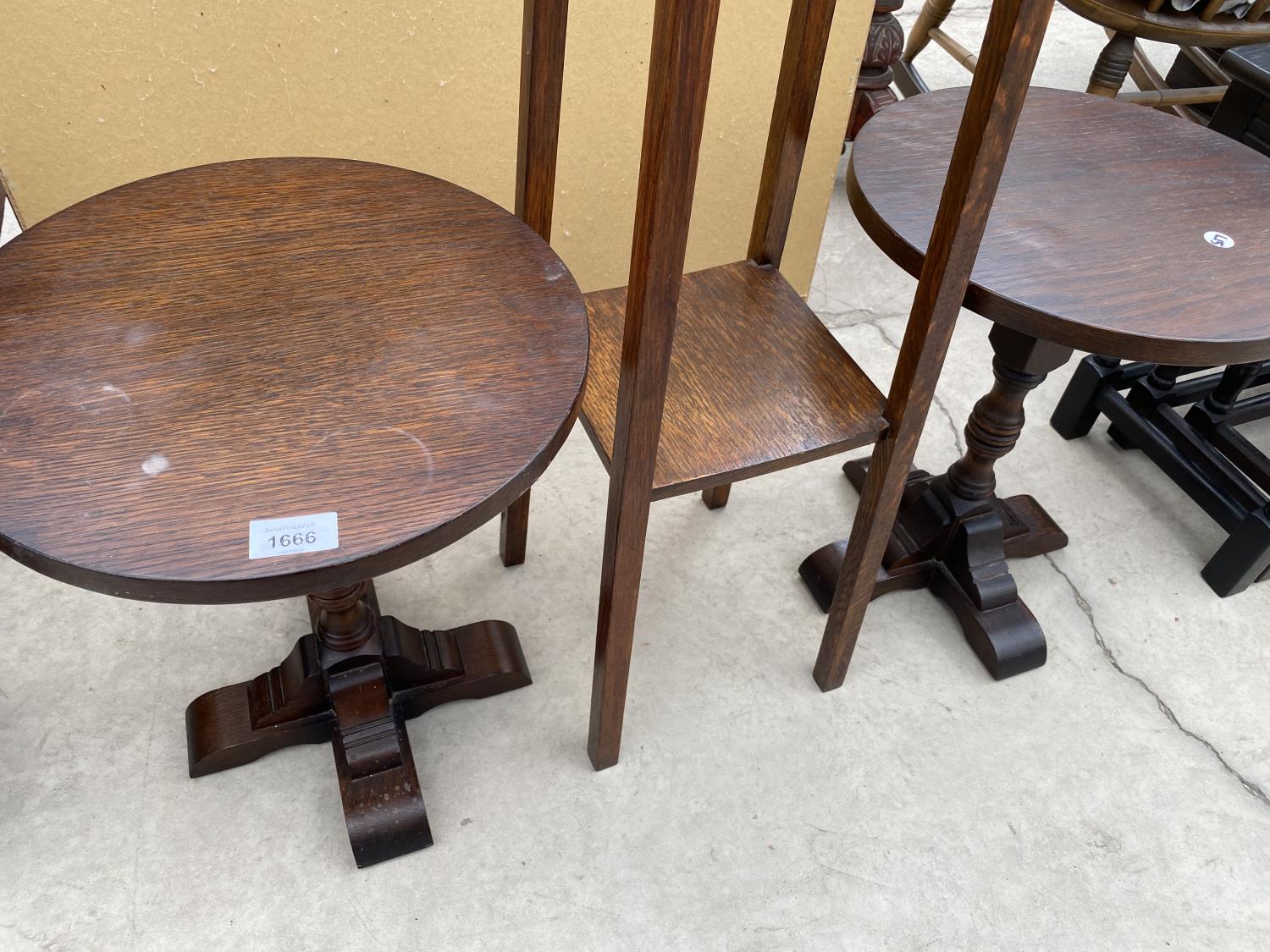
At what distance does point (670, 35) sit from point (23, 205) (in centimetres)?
146

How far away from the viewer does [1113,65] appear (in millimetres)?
2570

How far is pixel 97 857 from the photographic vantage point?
57.1 inches

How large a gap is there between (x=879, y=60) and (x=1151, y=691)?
1.83m

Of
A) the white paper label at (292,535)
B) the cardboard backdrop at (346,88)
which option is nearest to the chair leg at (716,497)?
the cardboard backdrop at (346,88)

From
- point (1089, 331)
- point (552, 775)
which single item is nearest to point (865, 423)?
point (1089, 331)

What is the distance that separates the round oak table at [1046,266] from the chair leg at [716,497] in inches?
8.7

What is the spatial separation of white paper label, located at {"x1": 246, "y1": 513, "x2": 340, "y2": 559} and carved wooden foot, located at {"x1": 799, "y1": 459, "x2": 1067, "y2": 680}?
111 centimetres

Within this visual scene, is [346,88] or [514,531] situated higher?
[346,88]

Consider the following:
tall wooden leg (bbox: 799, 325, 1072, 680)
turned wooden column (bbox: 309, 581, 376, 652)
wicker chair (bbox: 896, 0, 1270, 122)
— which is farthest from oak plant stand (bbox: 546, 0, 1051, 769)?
wicker chair (bbox: 896, 0, 1270, 122)

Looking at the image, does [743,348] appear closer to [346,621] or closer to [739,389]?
[739,389]

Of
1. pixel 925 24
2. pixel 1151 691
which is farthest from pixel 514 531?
pixel 925 24

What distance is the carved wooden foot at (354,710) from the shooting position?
4.81ft

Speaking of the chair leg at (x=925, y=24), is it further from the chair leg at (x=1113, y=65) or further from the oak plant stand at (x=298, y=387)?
the oak plant stand at (x=298, y=387)

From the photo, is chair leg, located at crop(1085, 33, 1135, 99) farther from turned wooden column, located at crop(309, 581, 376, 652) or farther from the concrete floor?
turned wooden column, located at crop(309, 581, 376, 652)
